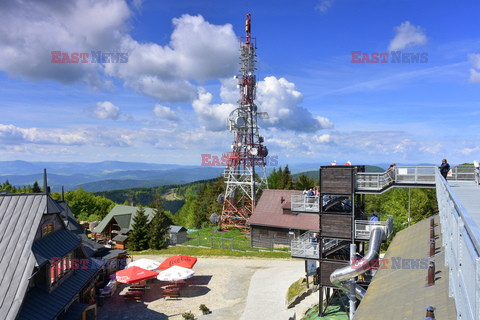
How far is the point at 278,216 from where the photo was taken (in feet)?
135

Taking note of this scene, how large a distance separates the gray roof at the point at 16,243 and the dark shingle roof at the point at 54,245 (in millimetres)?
501

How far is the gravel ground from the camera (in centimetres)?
2280

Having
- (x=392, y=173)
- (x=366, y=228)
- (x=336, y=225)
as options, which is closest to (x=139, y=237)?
(x=336, y=225)

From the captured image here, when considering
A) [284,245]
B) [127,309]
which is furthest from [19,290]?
[284,245]

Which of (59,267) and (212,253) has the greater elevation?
(59,267)

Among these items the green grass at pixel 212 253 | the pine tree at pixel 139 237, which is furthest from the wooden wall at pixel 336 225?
the pine tree at pixel 139 237

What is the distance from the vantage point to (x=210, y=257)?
3725 centimetres

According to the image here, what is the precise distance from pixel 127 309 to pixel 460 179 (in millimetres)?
23486

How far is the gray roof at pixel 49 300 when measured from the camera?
43.8 feet

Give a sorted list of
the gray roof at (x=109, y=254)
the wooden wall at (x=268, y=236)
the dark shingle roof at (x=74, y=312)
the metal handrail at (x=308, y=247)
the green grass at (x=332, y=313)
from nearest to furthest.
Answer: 1. the dark shingle roof at (x=74, y=312)
2. the green grass at (x=332, y=313)
3. the metal handrail at (x=308, y=247)
4. the gray roof at (x=109, y=254)
5. the wooden wall at (x=268, y=236)

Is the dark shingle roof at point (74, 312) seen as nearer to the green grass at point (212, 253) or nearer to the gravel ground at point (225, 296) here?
the gravel ground at point (225, 296)

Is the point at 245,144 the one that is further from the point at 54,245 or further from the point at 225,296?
the point at 54,245

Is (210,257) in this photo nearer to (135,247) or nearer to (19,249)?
(135,247)

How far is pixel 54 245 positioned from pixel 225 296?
13.9 metres
